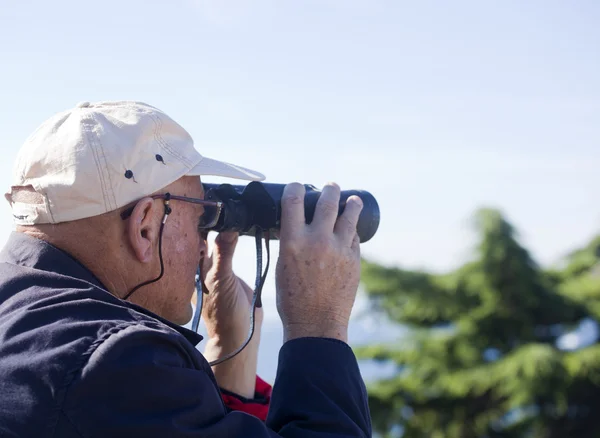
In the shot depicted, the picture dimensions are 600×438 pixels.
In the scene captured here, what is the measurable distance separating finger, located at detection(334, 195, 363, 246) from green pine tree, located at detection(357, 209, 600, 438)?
18.6 feet

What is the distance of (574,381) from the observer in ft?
23.0

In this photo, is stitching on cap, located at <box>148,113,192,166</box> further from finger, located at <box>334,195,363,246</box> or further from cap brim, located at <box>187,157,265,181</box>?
finger, located at <box>334,195,363,246</box>

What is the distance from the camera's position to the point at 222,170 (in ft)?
5.75

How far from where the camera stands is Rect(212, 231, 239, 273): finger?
230cm

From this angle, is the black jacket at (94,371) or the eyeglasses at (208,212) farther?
the eyeglasses at (208,212)

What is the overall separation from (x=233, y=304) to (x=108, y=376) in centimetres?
107

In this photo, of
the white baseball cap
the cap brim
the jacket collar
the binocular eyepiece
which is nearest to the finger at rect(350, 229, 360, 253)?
the binocular eyepiece

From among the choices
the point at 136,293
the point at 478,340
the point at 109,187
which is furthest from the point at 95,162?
the point at 478,340

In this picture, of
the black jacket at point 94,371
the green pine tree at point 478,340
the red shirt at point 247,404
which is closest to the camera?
the black jacket at point 94,371

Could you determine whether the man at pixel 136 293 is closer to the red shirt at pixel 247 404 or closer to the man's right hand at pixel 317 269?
the man's right hand at pixel 317 269

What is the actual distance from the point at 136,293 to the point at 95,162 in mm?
285

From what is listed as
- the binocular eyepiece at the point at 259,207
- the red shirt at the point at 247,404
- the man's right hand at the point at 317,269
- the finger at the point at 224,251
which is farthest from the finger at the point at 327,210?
the red shirt at the point at 247,404

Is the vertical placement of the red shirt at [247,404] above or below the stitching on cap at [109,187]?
below

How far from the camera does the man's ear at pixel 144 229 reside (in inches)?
62.9
